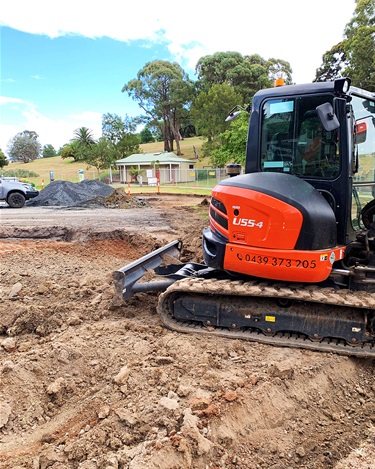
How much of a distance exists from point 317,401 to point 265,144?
2.53 meters

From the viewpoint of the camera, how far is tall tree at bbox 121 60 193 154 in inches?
2235

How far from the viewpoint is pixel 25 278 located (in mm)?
6660

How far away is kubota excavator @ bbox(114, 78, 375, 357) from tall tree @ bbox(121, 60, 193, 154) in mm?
55121

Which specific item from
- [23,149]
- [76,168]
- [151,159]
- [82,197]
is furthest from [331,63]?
[23,149]

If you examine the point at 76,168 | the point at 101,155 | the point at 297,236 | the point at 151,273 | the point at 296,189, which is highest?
the point at 101,155

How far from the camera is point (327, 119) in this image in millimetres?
3584

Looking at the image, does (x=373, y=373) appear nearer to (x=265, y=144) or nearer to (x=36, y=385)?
(x=265, y=144)

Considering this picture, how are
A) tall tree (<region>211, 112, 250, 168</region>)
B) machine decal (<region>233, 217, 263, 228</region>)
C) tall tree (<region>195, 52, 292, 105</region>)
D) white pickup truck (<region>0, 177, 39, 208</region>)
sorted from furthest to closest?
tall tree (<region>195, 52, 292, 105</region>) < tall tree (<region>211, 112, 250, 168</region>) < white pickup truck (<region>0, 177, 39, 208</region>) < machine decal (<region>233, 217, 263, 228</region>)

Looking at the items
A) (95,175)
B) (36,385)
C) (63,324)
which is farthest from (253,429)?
(95,175)

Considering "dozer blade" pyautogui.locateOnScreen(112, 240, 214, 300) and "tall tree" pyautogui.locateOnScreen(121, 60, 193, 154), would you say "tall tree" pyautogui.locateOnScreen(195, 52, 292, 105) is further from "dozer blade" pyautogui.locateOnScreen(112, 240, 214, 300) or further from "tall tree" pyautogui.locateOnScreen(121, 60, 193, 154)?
"dozer blade" pyautogui.locateOnScreen(112, 240, 214, 300)

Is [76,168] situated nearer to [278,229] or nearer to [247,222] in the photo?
[247,222]

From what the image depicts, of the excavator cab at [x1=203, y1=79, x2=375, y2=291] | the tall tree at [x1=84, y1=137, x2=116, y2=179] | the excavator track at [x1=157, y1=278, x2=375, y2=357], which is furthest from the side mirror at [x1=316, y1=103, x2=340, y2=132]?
the tall tree at [x1=84, y1=137, x2=116, y2=179]

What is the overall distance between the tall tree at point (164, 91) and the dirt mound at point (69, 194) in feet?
124

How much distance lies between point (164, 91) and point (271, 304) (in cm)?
5839
